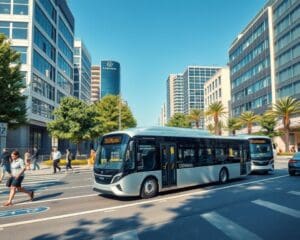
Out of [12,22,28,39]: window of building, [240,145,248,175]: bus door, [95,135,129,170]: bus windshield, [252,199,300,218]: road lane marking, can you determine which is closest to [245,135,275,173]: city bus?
[240,145,248,175]: bus door

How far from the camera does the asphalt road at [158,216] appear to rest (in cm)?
677

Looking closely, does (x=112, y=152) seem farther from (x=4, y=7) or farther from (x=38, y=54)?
(x=4, y=7)

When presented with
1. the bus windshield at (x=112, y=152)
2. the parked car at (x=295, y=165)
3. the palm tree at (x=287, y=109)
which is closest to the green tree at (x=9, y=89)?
the bus windshield at (x=112, y=152)

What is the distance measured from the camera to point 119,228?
7.25m

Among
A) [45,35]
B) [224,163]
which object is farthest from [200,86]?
[224,163]

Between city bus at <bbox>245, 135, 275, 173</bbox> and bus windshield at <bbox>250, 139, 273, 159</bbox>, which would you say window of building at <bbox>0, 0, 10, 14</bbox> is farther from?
bus windshield at <bbox>250, 139, 273, 159</bbox>

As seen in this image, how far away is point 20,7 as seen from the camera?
39.3 m

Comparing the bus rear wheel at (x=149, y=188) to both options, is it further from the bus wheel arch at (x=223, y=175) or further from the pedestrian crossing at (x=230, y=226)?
the bus wheel arch at (x=223, y=175)

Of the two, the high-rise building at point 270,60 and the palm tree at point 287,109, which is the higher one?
the high-rise building at point 270,60

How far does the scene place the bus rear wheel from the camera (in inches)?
451

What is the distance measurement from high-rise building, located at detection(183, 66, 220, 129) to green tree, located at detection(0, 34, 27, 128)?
15783 cm

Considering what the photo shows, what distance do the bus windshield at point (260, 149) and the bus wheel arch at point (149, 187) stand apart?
10873 mm

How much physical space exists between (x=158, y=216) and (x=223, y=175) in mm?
8416

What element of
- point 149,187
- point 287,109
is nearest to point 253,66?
point 287,109
